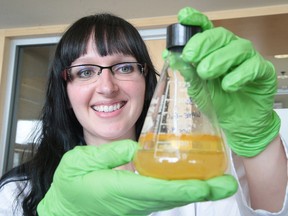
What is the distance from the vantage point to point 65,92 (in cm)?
114

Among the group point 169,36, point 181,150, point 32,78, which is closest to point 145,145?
point 181,150

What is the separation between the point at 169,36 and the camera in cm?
56

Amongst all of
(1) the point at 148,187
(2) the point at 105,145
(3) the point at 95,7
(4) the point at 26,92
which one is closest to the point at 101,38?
(2) the point at 105,145

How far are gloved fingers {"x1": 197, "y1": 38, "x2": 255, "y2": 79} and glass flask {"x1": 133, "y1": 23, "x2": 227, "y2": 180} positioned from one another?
0.15ft

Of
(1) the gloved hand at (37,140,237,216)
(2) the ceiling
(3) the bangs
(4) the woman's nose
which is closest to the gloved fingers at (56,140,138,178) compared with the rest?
(1) the gloved hand at (37,140,237,216)

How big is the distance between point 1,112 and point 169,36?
A: 238 centimetres

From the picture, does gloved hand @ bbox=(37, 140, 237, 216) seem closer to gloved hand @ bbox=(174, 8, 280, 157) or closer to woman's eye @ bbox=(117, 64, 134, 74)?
gloved hand @ bbox=(174, 8, 280, 157)

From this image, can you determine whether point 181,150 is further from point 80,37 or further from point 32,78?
point 32,78

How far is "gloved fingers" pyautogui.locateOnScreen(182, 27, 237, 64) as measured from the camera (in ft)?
1.77

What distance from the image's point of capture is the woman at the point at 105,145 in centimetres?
57

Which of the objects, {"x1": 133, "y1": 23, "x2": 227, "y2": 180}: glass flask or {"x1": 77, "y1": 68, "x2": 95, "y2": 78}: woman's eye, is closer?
{"x1": 133, "y1": 23, "x2": 227, "y2": 180}: glass flask

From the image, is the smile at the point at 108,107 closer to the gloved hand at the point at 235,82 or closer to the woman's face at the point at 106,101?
the woman's face at the point at 106,101

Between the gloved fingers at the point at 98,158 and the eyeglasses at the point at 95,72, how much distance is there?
0.37m

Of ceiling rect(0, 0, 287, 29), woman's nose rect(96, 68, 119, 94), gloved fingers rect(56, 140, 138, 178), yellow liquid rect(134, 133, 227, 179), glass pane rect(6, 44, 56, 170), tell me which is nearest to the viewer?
yellow liquid rect(134, 133, 227, 179)
